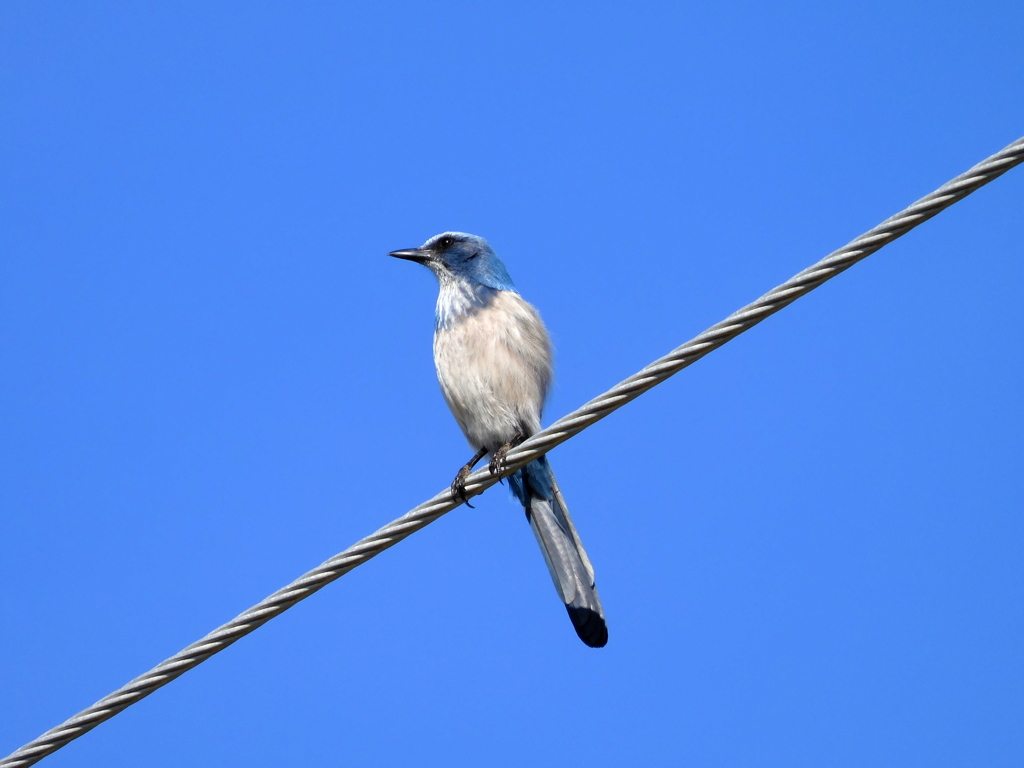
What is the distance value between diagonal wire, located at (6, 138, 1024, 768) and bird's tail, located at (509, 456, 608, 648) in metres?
1.77

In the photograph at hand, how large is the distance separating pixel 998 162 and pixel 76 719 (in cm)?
404

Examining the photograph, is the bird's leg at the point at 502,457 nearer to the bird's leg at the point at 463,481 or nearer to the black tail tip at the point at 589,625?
the bird's leg at the point at 463,481

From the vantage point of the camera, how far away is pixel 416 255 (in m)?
7.61

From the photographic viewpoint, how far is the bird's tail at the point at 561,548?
18.9 ft

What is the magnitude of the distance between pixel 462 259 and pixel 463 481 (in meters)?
2.33

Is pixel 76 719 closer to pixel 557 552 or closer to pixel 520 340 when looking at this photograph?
pixel 557 552

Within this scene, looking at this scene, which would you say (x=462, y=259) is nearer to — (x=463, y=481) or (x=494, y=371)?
(x=494, y=371)

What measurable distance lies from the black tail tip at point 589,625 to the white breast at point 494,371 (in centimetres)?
128

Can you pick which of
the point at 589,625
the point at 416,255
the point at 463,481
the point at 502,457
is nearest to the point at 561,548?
Result: the point at 589,625

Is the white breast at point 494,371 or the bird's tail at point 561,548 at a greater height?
the white breast at point 494,371

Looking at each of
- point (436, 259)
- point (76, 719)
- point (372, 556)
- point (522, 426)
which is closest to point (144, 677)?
point (76, 719)

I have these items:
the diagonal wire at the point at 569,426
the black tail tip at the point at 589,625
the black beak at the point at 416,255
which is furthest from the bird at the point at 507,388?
the diagonal wire at the point at 569,426

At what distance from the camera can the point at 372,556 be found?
4109mm

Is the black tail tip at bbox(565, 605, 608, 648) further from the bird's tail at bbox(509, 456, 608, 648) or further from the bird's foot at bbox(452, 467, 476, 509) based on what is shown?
the bird's foot at bbox(452, 467, 476, 509)
